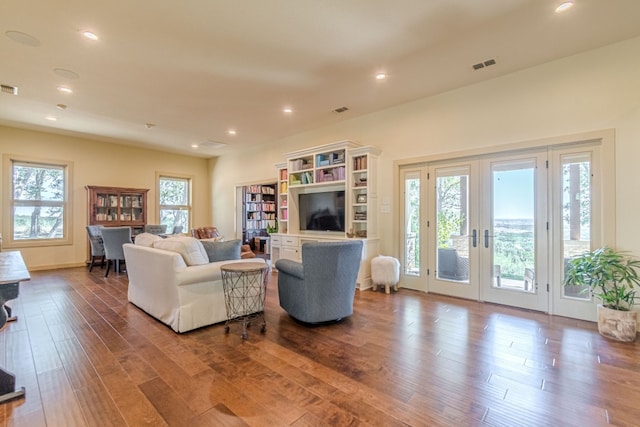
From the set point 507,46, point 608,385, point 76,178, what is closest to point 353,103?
point 507,46

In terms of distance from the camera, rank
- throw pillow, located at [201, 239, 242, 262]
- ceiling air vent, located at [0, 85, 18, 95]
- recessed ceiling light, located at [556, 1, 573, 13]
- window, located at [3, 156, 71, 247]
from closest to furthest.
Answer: recessed ceiling light, located at [556, 1, 573, 13] → throw pillow, located at [201, 239, 242, 262] → ceiling air vent, located at [0, 85, 18, 95] → window, located at [3, 156, 71, 247]

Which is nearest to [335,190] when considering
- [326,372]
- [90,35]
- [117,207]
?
[326,372]

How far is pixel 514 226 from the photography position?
3.88m

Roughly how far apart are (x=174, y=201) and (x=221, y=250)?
6023 millimetres

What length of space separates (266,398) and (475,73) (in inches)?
167

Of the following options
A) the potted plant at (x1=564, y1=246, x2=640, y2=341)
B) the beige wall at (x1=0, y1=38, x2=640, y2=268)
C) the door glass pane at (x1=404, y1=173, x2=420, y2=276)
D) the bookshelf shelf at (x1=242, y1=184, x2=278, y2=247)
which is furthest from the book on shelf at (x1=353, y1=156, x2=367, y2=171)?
the bookshelf shelf at (x1=242, y1=184, x2=278, y2=247)

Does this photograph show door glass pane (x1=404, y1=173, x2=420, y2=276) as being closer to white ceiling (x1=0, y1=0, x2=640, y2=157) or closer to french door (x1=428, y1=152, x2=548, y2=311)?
french door (x1=428, y1=152, x2=548, y2=311)

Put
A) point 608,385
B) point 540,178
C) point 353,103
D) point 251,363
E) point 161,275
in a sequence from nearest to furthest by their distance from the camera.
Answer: point 608,385 → point 251,363 → point 161,275 → point 540,178 → point 353,103

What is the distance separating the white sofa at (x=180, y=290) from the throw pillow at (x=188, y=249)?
6 cm

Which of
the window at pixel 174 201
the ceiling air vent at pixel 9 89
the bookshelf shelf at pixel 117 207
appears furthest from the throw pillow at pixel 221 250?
the window at pixel 174 201

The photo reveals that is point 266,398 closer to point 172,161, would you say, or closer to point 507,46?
point 507,46

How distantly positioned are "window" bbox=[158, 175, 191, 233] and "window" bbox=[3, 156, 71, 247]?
2.08 meters

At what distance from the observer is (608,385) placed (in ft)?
6.88

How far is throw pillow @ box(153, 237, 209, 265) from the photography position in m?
3.18
